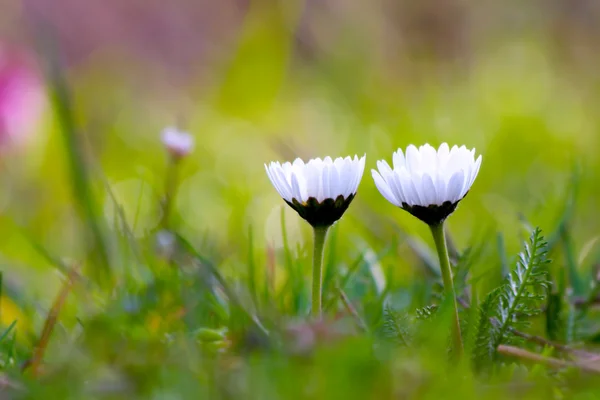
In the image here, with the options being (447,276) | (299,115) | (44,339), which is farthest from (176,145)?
(299,115)

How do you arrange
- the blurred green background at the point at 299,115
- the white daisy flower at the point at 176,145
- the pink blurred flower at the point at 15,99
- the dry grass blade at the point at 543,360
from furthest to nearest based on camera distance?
the pink blurred flower at the point at 15,99, the blurred green background at the point at 299,115, the white daisy flower at the point at 176,145, the dry grass blade at the point at 543,360

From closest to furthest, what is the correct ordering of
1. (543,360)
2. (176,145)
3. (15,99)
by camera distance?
(543,360) → (176,145) → (15,99)

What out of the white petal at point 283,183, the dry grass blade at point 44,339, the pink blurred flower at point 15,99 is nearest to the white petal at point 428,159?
the white petal at point 283,183

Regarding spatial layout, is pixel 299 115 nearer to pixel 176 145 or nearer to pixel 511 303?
pixel 176 145

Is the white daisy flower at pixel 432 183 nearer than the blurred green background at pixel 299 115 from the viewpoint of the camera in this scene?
Yes

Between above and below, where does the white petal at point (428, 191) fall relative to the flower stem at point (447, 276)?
above

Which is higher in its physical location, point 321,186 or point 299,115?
point 299,115

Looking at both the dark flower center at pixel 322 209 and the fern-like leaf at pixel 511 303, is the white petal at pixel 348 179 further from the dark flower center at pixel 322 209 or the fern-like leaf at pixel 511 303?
the fern-like leaf at pixel 511 303
